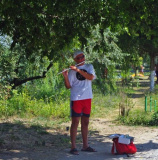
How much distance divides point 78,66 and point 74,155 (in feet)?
5.21

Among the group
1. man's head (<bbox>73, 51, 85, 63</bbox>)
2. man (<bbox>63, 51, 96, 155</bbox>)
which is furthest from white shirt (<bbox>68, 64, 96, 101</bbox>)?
man's head (<bbox>73, 51, 85, 63</bbox>)

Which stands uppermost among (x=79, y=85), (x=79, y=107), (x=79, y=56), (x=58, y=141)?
(x=79, y=56)

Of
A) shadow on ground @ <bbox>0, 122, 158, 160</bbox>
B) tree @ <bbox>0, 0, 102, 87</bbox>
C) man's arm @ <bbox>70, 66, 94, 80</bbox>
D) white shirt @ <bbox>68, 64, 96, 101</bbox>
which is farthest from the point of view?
tree @ <bbox>0, 0, 102, 87</bbox>

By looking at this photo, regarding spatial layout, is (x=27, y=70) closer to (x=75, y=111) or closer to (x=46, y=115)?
(x=46, y=115)

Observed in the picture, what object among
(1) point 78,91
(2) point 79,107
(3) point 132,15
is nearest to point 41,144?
(2) point 79,107

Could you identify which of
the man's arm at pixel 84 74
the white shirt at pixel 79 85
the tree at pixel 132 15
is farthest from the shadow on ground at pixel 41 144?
the tree at pixel 132 15

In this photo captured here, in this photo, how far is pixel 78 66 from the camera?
729 centimetres

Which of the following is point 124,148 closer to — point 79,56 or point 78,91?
point 78,91

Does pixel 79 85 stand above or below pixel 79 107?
above

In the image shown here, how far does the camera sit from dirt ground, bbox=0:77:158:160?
7098 mm

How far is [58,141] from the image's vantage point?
8.52 metres

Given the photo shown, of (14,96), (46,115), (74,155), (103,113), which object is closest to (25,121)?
(46,115)

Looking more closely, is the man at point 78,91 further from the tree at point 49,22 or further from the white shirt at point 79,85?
the tree at point 49,22

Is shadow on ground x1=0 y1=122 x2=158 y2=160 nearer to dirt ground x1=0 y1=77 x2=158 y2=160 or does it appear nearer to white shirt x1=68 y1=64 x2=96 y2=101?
dirt ground x1=0 y1=77 x2=158 y2=160
